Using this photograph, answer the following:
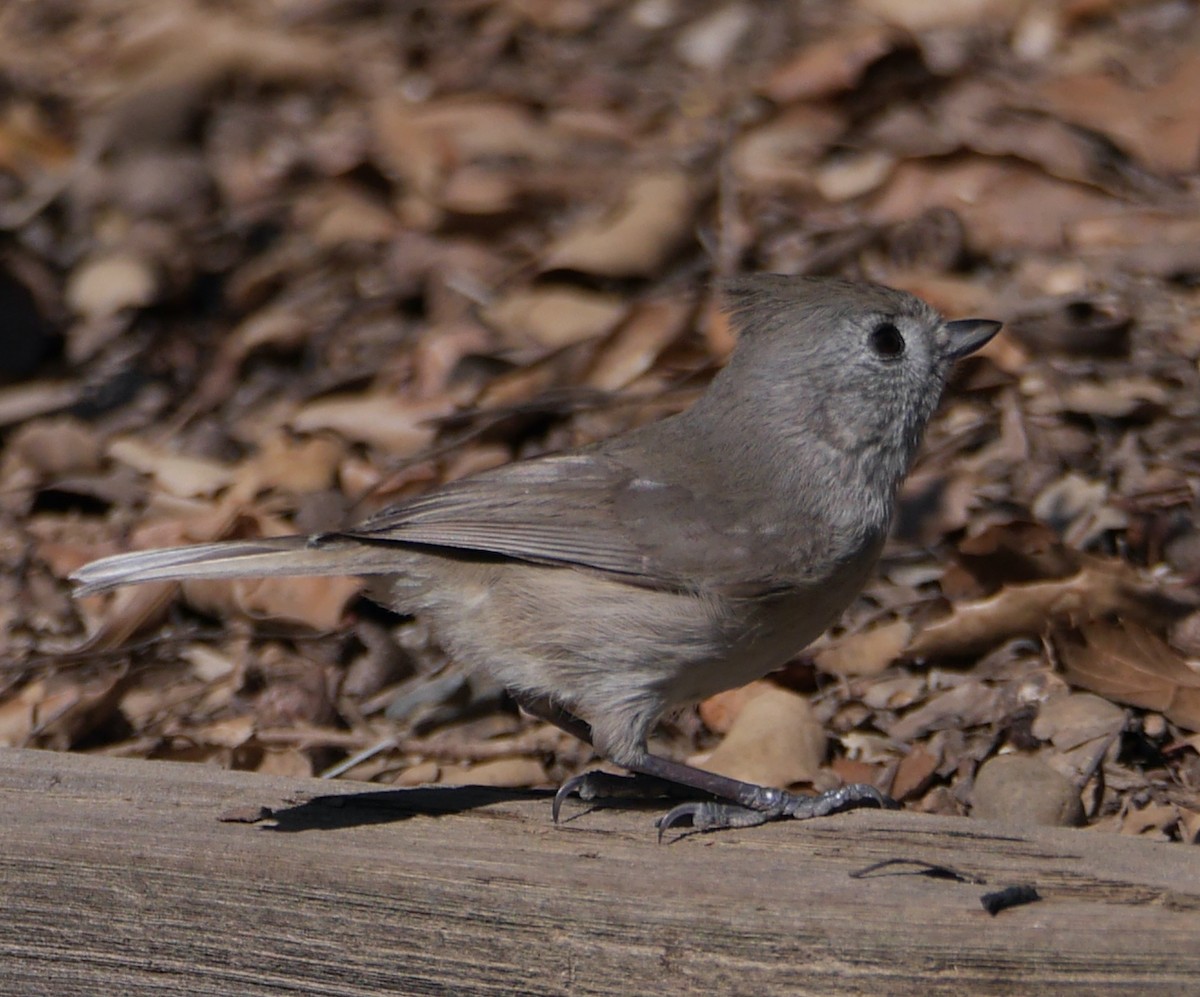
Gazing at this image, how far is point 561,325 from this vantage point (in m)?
5.50

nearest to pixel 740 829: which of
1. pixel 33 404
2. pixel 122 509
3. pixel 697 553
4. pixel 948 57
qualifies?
pixel 697 553

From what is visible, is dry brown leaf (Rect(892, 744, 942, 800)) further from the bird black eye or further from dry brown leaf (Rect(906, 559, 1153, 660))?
the bird black eye

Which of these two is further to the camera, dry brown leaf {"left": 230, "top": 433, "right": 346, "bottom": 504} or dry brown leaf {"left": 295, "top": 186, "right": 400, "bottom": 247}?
dry brown leaf {"left": 295, "top": 186, "right": 400, "bottom": 247}

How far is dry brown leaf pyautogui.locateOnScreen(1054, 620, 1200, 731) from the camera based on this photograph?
11.4 feet

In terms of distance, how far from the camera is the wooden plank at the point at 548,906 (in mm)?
2166

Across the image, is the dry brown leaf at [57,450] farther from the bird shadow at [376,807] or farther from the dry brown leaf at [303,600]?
the bird shadow at [376,807]

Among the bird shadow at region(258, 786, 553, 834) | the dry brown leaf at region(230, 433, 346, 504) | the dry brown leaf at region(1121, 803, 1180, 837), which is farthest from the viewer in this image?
the dry brown leaf at region(230, 433, 346, 504)

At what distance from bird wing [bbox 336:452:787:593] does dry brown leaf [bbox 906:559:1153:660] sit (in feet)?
2.58

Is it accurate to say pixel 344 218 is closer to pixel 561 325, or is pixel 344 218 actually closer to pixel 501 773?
pixel 561 325

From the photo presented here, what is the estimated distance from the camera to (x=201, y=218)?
6.74 metres

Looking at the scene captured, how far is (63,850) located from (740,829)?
1168mm

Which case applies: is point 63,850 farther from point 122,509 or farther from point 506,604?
point 122,509

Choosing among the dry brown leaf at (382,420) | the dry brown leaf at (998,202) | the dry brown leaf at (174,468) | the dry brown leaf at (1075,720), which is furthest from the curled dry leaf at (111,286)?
the dry brown leaf at (1075,720)

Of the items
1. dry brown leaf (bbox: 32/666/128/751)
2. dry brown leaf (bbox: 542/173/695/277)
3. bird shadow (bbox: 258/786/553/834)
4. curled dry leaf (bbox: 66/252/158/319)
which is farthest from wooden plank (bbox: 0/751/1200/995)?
curled dry leaf (bbox: 66/252/158/319)
